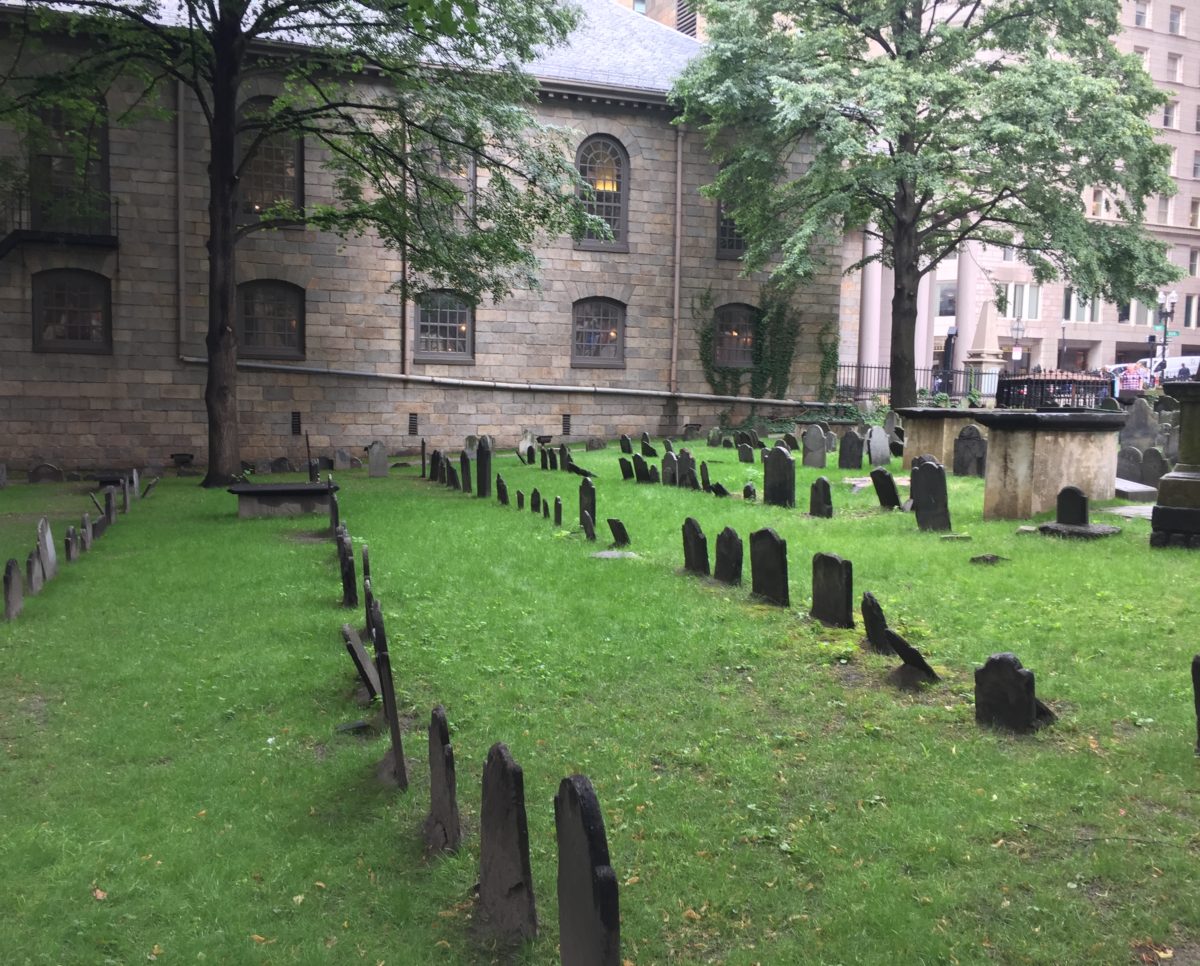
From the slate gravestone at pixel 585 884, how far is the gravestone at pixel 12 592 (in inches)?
283

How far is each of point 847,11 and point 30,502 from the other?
71.9ft

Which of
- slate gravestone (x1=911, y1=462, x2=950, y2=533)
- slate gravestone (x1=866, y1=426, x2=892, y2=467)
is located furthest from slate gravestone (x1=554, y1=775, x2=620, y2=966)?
slate gravestone (x1=866, y1=426, x2=892, y2=467)

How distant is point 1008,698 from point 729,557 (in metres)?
4.03

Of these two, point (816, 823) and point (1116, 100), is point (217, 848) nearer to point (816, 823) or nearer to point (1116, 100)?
point (816, 823)

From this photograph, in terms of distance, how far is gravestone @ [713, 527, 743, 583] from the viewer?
9312 mm

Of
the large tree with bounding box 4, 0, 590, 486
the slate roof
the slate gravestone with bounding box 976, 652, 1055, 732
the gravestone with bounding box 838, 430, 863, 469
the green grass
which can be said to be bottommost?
the green grass

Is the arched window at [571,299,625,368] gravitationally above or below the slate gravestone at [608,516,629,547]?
above

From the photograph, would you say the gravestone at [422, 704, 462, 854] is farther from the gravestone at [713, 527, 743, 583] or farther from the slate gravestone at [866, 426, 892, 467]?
the slate gravestone at [866, 426, 892, 467]

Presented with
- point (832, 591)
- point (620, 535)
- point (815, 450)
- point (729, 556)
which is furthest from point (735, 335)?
point (832, 591)

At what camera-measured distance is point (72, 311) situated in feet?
76.0

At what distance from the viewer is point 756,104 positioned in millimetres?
25078

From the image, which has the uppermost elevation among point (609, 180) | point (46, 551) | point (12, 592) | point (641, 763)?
point (609, 180)

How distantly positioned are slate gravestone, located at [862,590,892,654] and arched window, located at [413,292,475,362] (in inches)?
799

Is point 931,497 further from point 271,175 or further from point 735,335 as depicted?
point 271,175
